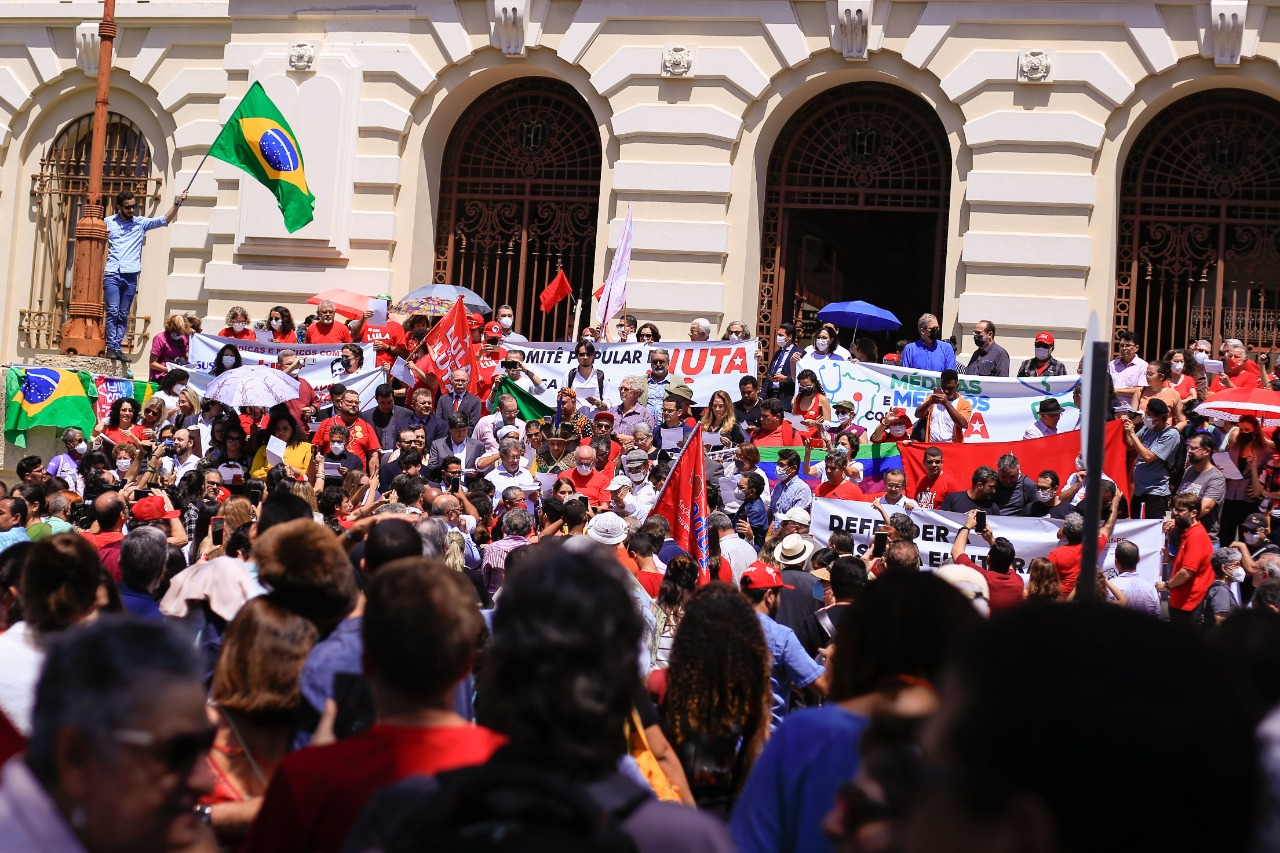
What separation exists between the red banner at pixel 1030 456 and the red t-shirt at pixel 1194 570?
6.17 feet

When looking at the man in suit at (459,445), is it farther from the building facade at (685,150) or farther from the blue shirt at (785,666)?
the blue shirt at (785,666)

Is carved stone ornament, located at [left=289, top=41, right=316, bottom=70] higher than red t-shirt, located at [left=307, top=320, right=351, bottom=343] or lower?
higher

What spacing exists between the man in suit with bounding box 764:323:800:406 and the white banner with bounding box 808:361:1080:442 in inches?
14.1

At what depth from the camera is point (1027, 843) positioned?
5.58 feet

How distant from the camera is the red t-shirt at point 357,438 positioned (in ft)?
51.8

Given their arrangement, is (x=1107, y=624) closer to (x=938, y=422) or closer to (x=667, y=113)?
(x=938, y=422)

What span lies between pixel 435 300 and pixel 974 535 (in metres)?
9.06

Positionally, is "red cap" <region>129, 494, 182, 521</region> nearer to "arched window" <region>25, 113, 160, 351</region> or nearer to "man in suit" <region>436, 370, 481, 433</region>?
"man in suit" <region>436, 370, 481, 433</region>

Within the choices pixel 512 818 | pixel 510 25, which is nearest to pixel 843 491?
pixel 510 25

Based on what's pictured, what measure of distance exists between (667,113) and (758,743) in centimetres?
1629

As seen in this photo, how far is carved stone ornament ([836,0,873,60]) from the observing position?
19.8m

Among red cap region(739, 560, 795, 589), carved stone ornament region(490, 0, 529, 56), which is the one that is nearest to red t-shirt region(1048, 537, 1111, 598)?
red cap region(739, 560, 795, 589)

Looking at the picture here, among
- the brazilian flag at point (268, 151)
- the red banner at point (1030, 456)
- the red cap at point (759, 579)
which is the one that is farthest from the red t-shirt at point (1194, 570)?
the brazilian flag at point (268, 151)

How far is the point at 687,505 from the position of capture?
1115cm
